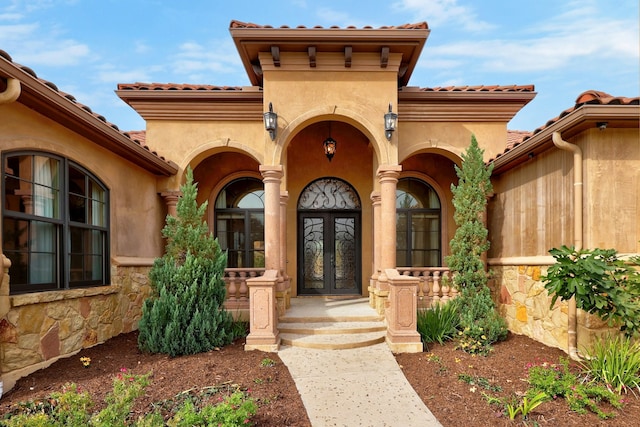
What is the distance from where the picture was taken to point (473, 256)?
6434 millimetres

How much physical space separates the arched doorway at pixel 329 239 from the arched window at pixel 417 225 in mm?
1114

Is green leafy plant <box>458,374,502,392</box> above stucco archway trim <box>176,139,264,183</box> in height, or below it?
below

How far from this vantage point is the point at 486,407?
→ 13.3ft

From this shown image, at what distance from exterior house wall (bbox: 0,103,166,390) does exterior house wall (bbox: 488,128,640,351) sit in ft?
20.5

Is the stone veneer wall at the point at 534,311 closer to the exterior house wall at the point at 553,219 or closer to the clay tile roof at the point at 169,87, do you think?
the exterior house wall at the point at 553,219

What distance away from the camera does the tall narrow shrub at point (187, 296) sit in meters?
5.53

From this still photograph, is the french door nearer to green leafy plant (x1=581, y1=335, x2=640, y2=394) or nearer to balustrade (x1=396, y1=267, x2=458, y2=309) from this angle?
A: balustrade (x1=396, y1=267, x2=458, y2=309)

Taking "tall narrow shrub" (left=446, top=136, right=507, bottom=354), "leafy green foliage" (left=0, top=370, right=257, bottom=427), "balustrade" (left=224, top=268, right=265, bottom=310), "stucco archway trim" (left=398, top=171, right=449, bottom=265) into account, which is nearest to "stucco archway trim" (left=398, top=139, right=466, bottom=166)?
"tall narrow shrub" (left=446, top=136, right=507, bottom=354)

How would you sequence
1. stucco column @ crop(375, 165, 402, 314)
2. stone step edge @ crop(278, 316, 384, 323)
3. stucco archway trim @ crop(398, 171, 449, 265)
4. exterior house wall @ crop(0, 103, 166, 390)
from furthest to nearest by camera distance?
stucco archway trim @ crop(398, 171, 449, 265)
stucco column @ crop(375, 165, 402, 314)
stone step edge @ crop(278, 316, 384, 323)
exterior house wall @ crop(0, 103, 166, 390)

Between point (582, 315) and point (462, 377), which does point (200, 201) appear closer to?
point (462, 377)

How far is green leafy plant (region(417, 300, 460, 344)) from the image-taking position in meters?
6.16

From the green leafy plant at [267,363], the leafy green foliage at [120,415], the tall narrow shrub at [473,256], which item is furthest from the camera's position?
the tall narrow shrub at [473,256]

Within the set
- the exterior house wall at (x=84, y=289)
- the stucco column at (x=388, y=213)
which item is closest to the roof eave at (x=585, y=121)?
the stucco column at (x=388, y=213)

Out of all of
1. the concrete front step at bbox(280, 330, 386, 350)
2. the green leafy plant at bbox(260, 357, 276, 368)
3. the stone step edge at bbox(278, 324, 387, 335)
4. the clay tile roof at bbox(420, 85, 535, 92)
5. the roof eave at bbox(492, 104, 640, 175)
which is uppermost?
the clay tile roof at bbox(420, 85, 535, 92)
